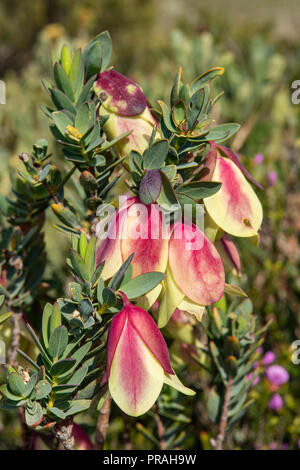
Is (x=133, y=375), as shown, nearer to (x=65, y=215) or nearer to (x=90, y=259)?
(x=90, y=259)

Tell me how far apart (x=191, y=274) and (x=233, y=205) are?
0.34 feet

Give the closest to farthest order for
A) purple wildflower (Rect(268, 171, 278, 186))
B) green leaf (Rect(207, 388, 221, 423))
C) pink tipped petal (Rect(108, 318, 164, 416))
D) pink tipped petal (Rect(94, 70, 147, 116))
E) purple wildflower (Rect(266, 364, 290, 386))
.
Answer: pink tipped petal (Rect(108, 318, 164, 416))
pink tipped petal (Rect(94, 70, 147, 116))
green leaf (Rect(207, 388, 221, 423))
purple wildflower (Rect(266, 364, 290, 386))
purple wildflower (Rect(268, 171, 278, 186))

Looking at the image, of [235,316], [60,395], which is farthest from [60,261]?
[60,395]

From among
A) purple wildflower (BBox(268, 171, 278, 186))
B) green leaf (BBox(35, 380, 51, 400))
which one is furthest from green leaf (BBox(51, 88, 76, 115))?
purple wildflower (BBox(268, 171, 278, 186))

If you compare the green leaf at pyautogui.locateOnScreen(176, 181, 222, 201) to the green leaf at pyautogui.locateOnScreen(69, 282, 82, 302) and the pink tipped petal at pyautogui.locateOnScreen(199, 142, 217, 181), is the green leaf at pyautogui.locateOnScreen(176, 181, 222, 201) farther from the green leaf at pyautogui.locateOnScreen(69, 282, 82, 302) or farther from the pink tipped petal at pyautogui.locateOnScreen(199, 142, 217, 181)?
the green leaf at pyautogui.locateOnScreen(69, 282, 82, 302)

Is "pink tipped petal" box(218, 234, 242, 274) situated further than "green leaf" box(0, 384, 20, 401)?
Yes

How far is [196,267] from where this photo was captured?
528 mm

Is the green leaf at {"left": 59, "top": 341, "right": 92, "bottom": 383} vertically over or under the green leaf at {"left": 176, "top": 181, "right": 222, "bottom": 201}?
under

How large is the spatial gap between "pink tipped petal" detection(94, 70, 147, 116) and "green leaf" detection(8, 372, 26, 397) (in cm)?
33

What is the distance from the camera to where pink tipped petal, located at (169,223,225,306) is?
526mm

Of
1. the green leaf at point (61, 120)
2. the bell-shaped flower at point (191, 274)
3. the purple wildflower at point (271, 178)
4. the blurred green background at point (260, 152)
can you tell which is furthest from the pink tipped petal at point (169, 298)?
the purple wildflower at point (271, 178)

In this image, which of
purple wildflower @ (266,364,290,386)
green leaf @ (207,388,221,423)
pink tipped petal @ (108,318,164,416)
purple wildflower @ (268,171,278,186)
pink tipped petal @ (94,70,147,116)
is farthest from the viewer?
purple wildflower @ (268,171,278,186)

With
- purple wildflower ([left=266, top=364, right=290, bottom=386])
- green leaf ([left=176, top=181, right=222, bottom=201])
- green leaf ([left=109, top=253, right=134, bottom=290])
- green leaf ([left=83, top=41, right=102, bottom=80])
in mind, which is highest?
green leaf ([left=83, top=41, right=102, bottom=80])

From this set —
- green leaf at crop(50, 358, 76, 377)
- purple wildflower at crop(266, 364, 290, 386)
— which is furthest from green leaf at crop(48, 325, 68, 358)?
purple wildflower at crop(266, 364, 290, 386)
